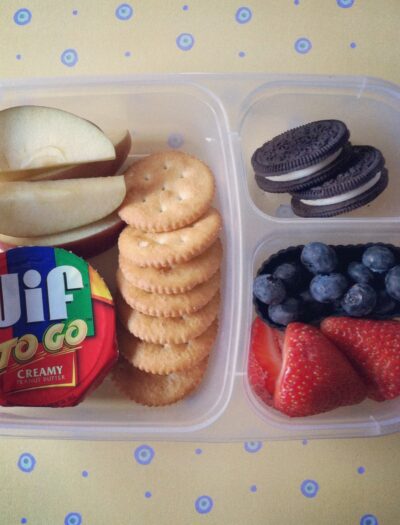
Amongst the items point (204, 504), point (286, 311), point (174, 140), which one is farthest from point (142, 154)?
point (204, 504)

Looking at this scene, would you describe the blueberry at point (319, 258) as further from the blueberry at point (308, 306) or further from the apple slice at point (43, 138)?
the apple slice at point (43, 138)

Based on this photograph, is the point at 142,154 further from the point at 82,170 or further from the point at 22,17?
the point at 22,17

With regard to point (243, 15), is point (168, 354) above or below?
below

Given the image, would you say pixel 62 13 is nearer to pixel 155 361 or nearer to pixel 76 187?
pixel 76 187

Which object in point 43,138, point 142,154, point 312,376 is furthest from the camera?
point 142,154

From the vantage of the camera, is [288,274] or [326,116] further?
[326,116]

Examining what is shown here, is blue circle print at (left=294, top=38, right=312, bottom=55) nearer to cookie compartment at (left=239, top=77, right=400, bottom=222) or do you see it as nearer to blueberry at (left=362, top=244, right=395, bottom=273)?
cookie compartment at (left=239, top=77, right=400, bottom=222)
